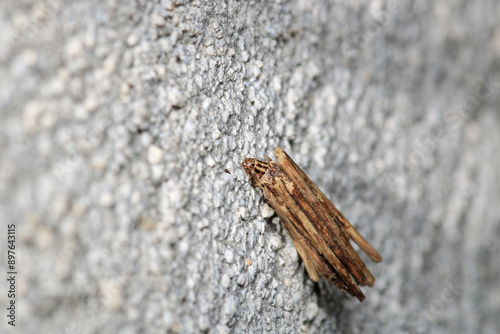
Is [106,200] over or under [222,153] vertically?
under

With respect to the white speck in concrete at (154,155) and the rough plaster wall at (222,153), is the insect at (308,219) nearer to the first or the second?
the rough plaster wall at (222,153)

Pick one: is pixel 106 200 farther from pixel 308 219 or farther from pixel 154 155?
pixel 308 219

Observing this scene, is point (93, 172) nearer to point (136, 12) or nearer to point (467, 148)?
point (136, 12)

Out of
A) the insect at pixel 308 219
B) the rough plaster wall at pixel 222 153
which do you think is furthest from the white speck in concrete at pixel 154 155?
the insect at pixel 308 219

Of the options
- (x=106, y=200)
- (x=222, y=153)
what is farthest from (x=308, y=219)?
(x=106, y=200)

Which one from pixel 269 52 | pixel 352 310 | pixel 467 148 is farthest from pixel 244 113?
pixel 467 148

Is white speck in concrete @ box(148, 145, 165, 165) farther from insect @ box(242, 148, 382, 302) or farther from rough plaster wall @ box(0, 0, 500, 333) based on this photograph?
insect @ box(242, 148, 382, 302)
